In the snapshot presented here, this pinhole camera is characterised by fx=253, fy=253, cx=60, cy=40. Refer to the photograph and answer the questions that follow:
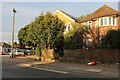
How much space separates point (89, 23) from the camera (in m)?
43.4

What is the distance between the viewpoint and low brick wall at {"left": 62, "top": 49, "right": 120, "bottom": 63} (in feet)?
98.6

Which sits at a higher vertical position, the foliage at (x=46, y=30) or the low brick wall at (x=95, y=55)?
the foliage at (x=46, y=30)

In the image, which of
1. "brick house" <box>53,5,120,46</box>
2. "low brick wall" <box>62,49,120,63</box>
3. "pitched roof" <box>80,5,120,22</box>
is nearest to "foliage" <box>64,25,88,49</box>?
"low brick wall" <box>62,49,120,63</box>

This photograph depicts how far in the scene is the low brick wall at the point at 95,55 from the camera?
3005cm

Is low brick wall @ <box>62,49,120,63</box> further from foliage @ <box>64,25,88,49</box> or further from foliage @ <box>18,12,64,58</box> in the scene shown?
foliage @ <box>18,12,64,58</box>

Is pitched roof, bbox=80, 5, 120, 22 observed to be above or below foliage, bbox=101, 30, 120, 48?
above

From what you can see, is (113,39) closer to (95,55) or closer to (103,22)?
(95,55)

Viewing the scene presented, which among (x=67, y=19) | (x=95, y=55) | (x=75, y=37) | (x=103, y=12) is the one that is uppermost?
(x=103, y=12)

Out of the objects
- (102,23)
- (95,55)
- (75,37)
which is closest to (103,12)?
(102,23)

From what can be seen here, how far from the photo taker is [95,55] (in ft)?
106

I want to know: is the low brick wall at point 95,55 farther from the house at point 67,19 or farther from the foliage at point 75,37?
the house at point 67,19

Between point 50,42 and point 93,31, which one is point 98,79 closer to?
point 50,42

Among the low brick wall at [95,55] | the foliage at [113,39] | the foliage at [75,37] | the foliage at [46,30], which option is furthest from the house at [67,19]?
the foliage at [113,39]

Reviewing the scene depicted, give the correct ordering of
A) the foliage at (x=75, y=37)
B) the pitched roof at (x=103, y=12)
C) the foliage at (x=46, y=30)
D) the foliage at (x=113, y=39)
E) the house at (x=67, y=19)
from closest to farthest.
Result: the foliage at (x=113, y=39) < the foliage at (x=75, y=37) < the foliage at (x=46, y=30) < the pitched roof at (x=103, y=12) < the house at (x=67, y=19)
